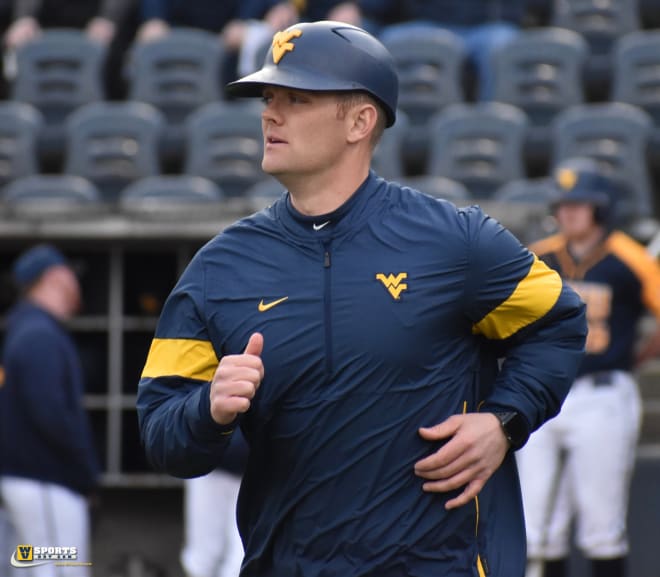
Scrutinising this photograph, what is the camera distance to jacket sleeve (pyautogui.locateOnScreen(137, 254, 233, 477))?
2.87 m

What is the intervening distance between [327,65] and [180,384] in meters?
0.71

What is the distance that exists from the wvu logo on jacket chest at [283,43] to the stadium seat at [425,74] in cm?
694

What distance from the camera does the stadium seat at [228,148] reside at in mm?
9523

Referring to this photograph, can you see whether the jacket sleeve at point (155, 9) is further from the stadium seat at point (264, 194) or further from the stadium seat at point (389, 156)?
the stadium seat at point (389, 156)

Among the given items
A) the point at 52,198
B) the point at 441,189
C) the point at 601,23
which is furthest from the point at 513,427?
the point at 601,23

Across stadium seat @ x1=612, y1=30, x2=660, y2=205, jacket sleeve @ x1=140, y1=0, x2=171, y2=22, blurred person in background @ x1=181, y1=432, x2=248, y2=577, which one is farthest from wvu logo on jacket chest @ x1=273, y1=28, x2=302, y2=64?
jacket sleeve @ x1=140, y1=0, x2=171, y2=22

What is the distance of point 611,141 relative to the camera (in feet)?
30.0

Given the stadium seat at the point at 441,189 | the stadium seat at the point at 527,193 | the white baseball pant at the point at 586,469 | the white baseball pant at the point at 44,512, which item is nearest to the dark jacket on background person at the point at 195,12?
the stadium seat at the point at 441,189

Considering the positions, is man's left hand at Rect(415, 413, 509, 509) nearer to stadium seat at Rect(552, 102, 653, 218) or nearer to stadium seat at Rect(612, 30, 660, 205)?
stadium seat at Rect(552, 102, 653, 218)

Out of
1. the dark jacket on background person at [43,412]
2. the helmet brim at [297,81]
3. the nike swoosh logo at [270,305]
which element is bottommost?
the dark jacket on background person at [43,412]

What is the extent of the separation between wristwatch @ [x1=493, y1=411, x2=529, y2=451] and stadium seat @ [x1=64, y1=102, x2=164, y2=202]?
6.82 metres

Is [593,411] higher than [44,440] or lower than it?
higher

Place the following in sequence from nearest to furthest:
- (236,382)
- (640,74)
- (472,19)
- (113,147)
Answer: (236,382) < (113,147) < (640,74) < (472,19)

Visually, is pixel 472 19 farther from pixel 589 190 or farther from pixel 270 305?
pixel 270 305
